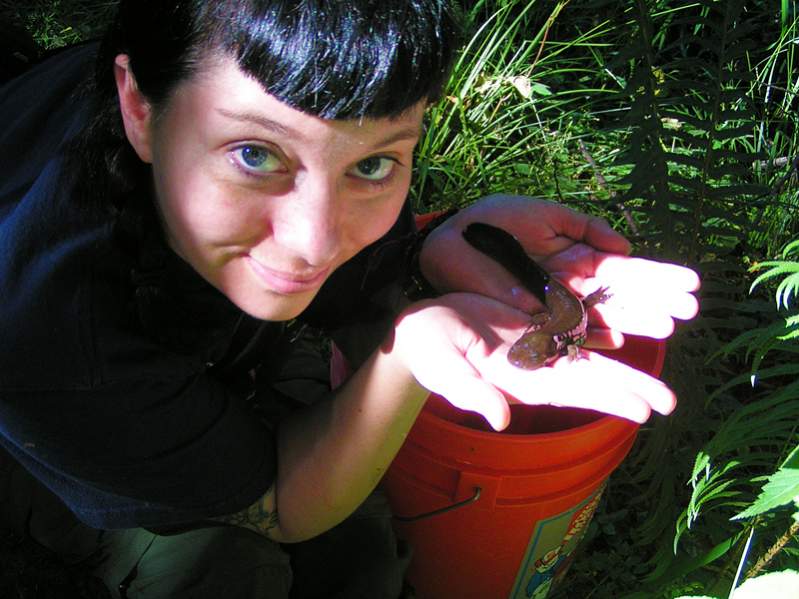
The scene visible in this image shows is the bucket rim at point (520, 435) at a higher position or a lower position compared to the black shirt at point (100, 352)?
lower

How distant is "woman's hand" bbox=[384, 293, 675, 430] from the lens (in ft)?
5.65

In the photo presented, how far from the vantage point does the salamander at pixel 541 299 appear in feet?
6.88

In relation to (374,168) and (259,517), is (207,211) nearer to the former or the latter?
(374,168)

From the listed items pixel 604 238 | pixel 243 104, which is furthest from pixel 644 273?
pixel 243 104

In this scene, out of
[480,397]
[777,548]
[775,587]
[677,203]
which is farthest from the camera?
[677,203]

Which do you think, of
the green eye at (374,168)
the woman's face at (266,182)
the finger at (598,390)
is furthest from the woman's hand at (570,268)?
the green eye at (374,168)

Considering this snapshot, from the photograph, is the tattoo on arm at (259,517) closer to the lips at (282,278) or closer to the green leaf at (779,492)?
the lips at (282,278)

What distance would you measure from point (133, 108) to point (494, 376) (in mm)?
931

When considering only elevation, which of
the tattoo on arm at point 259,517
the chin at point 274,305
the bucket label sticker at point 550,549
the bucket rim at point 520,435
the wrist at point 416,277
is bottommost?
the bucket label sticker at point 550,549

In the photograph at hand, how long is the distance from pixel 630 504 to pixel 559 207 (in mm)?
1284

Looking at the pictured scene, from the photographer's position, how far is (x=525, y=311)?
7.51 feet

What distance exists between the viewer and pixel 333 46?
54.5 inches

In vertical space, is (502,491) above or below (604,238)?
below

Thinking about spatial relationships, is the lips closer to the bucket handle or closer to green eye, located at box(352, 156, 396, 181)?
green eye, located at box(352, 156, 396, 181)
